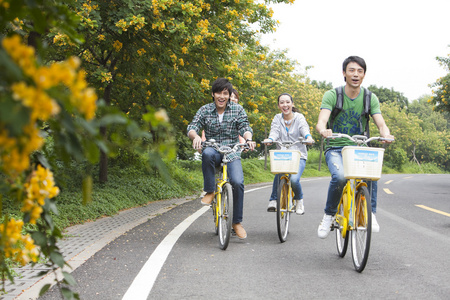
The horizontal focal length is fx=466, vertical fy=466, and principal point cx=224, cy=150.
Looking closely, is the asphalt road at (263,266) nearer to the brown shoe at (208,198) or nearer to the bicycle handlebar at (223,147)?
the brown shoe at (208,198)

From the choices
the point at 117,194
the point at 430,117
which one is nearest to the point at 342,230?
the point at 117,194

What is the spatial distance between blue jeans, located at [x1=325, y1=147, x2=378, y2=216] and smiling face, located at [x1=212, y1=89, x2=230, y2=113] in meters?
1.47

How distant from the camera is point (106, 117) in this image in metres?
1.17

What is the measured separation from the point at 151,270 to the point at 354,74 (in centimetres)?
289

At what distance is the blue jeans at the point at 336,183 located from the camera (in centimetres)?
484

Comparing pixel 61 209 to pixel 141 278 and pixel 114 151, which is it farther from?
pixel 114 151

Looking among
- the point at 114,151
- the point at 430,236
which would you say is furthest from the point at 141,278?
the point at 430,236

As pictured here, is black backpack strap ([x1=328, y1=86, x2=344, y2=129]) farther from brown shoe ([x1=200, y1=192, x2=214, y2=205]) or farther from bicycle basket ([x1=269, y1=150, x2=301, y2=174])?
brown shoe ([x1=200, y1=192, x2=214, y2=205])

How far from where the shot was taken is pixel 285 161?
19.1 feet

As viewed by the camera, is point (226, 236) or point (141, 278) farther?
point (226, 236)

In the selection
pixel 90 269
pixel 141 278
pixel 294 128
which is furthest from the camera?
pixel 294 128

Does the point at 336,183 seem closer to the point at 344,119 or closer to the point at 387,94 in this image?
the point at 344,119

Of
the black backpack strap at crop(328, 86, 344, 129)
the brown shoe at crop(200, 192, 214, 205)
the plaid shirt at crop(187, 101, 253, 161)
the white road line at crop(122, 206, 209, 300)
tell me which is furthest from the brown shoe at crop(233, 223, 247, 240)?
the black backpack strap at crop(328, 86, 344, 129)

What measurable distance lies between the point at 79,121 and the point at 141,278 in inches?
121
